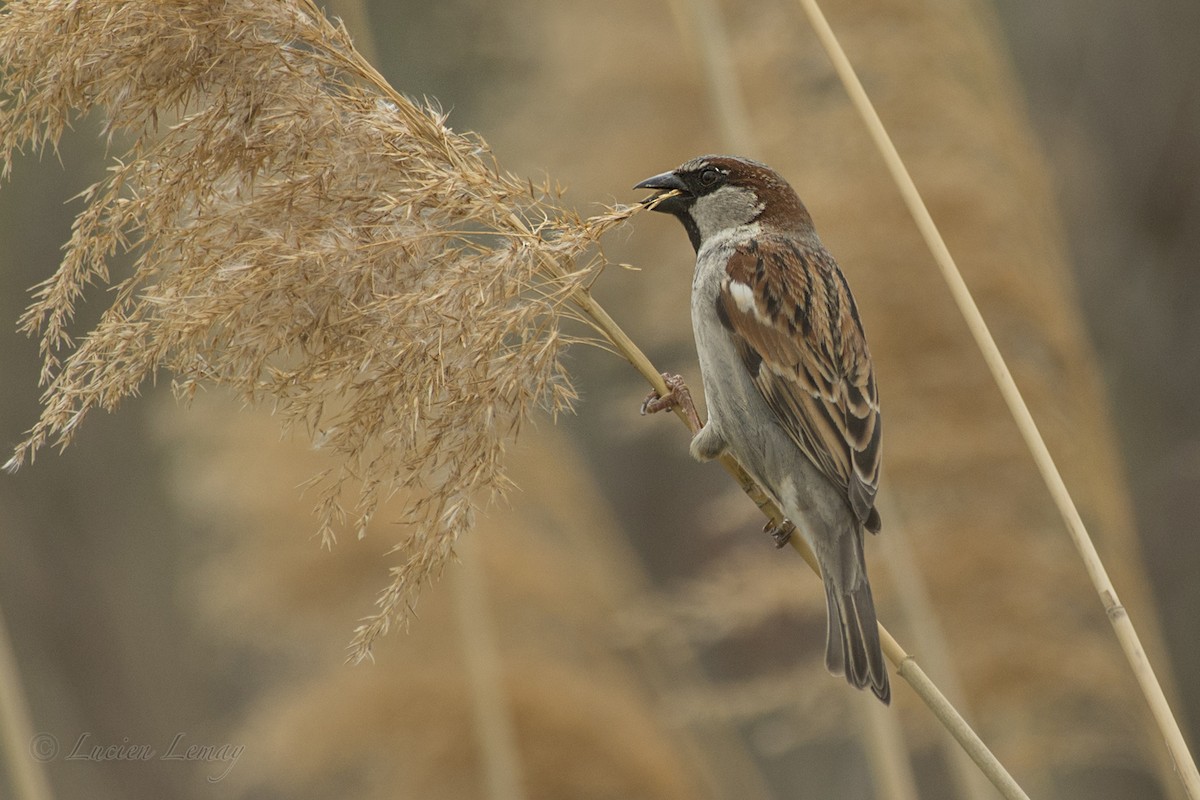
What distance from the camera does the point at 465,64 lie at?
20.3 feet

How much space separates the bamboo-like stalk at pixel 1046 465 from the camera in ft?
5.78

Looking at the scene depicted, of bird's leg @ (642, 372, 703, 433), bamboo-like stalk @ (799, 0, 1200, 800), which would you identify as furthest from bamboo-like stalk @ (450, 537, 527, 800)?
bamboo-like stalk @ (799, 0, 1200, 800)

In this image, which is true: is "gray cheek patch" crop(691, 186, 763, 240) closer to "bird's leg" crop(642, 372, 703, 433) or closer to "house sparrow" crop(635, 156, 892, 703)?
"house sparrow" crop(635, 156, 892, 703)

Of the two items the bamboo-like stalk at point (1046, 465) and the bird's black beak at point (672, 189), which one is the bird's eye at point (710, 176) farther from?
the bamboo-like stalk at point (1046, 465)

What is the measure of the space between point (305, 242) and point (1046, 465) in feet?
4.02

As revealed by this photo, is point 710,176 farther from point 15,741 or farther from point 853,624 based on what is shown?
point 15,741

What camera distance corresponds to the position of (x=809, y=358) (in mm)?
2688

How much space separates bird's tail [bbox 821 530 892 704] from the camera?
2197mm

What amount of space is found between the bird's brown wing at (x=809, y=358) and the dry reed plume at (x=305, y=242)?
731 mm

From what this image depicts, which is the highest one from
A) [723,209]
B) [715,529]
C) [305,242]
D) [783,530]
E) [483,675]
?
[305,242]

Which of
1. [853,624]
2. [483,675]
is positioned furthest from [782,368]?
[483,675]

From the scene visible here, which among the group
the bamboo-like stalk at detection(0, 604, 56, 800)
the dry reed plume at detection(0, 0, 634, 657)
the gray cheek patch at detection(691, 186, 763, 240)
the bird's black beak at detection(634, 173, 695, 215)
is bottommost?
the bamboo-like stalk at detection(0, 604, 56, 800)

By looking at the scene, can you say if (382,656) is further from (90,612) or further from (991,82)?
(90,612)

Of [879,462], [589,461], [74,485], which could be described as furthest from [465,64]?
[879,462]
